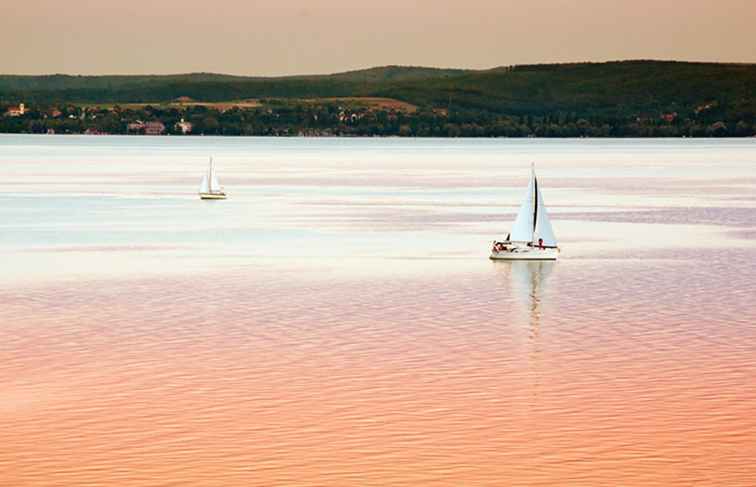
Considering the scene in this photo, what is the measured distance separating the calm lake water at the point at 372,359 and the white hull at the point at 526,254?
0.42 meters

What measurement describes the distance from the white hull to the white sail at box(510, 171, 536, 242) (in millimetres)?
664

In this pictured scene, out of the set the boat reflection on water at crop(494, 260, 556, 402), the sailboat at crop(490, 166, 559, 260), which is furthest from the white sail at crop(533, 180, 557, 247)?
the boat reflection on water at crop(494, 260, 556, 402)

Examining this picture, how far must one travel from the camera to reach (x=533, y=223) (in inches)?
2112

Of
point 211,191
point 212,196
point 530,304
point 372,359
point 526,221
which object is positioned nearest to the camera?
point 372,359

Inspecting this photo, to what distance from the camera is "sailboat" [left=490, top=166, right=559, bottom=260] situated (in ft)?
172

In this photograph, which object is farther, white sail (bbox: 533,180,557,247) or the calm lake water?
white sail (bbox: 533,180,557,247)

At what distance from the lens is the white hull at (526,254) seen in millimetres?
52188

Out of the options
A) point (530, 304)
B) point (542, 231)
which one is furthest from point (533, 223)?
point (530, 304)

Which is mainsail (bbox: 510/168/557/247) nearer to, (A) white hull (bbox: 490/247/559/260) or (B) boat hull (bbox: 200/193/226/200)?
(A) white hull (bbox: 490/247/559/260)

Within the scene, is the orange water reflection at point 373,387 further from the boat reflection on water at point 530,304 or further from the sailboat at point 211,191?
the sailboat at point 211,191

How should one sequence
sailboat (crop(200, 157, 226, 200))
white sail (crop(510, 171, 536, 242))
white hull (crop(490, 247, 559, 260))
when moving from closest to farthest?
1. white hull (crop(490, 247, 559, 260))
2. white sail (crop(510, 171, 536, 242))
3. sailboat (crop(200, 157, 226, 200))

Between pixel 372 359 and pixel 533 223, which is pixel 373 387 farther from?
pixel 533 223

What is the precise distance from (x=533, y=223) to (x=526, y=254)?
65.8 inches

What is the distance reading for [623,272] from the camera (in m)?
48.7
